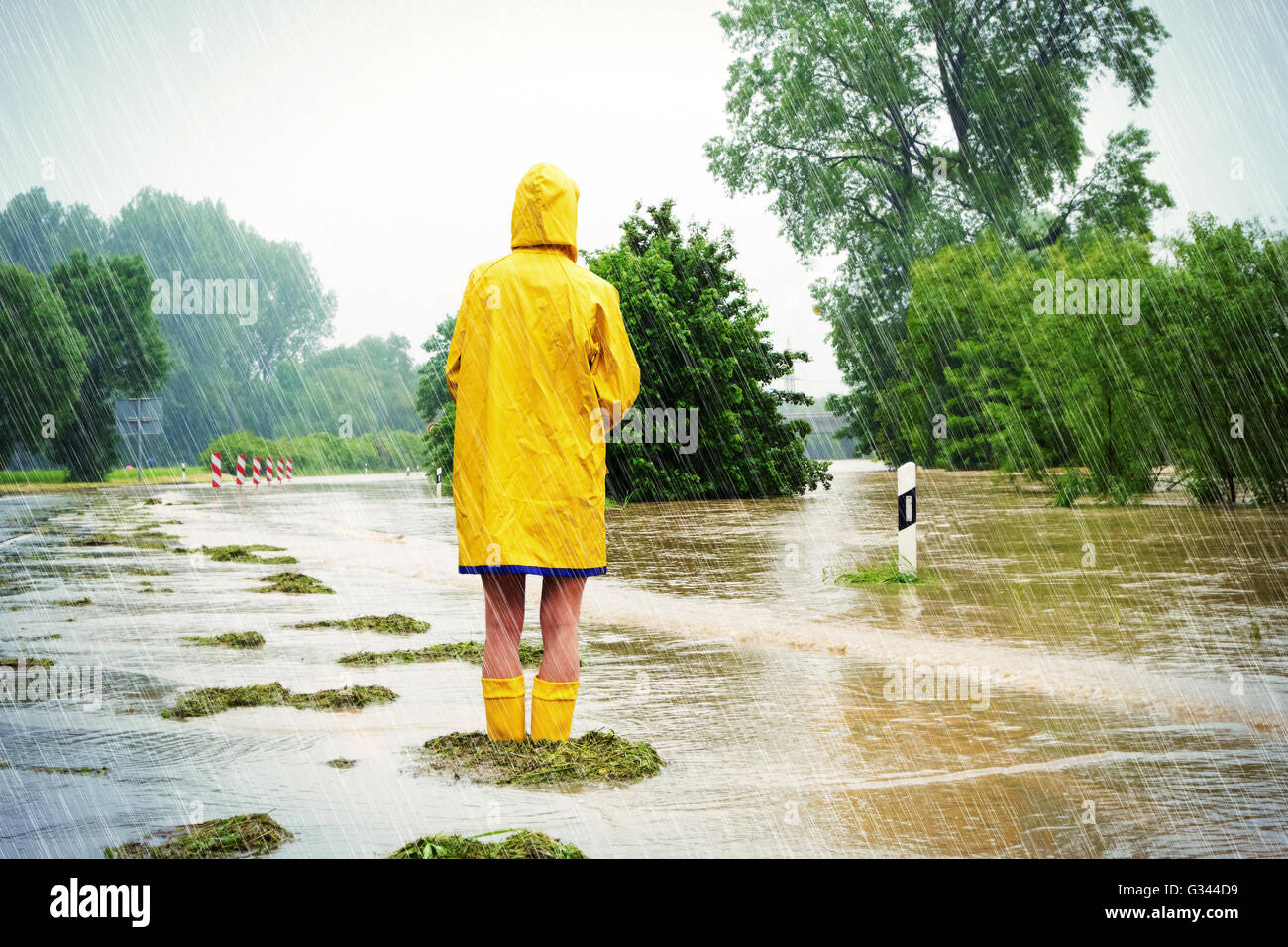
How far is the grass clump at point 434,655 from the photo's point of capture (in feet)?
24.3

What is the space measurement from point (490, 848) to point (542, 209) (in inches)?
101

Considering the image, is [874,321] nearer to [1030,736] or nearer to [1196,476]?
[1196,476]

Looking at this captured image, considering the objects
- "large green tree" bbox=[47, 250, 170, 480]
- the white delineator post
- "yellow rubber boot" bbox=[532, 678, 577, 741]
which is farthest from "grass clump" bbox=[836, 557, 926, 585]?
"large green tree" bbox=[47, 250, 170, 480]

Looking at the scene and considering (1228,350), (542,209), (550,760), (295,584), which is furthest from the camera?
(1228,350)

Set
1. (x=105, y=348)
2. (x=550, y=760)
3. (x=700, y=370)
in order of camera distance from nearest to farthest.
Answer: (x=550, y=760), (x=700, y=370), (x=105, y=348)

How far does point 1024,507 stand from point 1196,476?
3.60 metres

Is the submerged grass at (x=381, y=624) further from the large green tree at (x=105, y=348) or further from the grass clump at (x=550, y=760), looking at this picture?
the large green tree at (x=105, y=348)

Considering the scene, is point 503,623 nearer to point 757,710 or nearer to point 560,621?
point 560,621

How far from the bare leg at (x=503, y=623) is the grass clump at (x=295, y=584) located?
A: 22.1ft

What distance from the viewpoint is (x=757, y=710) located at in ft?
19.8

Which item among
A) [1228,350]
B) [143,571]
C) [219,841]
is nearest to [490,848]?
[219,841]

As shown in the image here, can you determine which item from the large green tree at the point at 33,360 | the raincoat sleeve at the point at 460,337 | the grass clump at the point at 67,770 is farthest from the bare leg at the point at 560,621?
the large green tree at the point at 33,360

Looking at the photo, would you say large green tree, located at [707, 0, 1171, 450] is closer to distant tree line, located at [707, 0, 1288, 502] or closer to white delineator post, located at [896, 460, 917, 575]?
Answer: distant tree line, located at [707, 0, 1288, 502]

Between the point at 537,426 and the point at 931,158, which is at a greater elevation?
the point at 931,158
